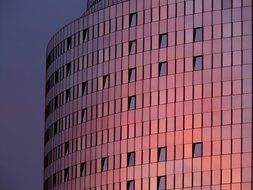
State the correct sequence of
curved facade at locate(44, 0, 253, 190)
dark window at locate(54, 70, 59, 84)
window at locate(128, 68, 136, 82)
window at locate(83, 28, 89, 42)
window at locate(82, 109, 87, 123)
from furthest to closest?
1. dark window at locate(54, 70, 59, 84)
2. window at locate(83, 28, 89, 42)
3. window at locate(82, 109, 87, 123)
4. window at locate(128, 68, 136, 82)
5. curved facade at locate(44, 0, 253, 190)

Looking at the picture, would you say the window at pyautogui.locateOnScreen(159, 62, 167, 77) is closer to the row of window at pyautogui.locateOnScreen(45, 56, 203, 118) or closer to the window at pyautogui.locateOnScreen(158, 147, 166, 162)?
the row of window at pyautogui.locateOnScreen(45, 56, 203, 118)

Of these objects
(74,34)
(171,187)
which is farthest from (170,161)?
(74,34)

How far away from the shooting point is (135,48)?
136250 millimetres

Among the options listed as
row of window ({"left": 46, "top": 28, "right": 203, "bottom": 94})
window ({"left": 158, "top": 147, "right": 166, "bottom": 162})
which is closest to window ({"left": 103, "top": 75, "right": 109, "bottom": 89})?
row of window ({"left": 46, "top": 28, "right": 203, "bottom": 94})

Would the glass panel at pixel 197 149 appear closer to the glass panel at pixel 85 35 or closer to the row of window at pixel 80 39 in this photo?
the row of window at pixel 80 39

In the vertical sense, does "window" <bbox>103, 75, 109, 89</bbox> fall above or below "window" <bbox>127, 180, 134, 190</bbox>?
above

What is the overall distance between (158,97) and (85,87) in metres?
11.2

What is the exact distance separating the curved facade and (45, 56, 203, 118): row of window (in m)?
0.10

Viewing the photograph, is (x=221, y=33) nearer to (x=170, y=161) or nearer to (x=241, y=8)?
(x=241, y=8)

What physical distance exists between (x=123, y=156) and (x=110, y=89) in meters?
7.31

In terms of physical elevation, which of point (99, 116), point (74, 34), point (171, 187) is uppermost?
point (74, 34)

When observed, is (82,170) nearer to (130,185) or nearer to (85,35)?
(130,185)

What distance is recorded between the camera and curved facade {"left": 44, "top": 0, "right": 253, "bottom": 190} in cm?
12825

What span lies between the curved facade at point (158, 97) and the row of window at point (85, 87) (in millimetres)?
100
